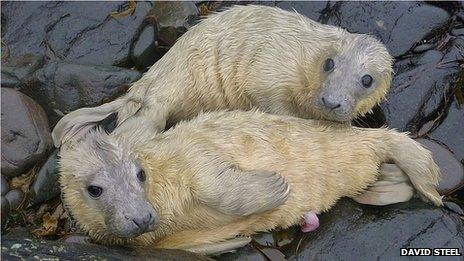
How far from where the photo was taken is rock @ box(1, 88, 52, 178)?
21.8ft

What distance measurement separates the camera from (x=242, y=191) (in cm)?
565

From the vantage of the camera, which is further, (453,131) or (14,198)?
(453,131)

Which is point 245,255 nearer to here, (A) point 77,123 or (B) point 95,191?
(B) point 95,191

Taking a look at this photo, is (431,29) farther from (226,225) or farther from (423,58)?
(226,225)

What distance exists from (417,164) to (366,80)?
0.75 meters

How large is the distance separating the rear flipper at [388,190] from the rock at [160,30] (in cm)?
237

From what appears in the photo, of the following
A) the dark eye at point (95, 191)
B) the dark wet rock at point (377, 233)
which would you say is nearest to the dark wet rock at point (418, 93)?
the dark wet rock at point (377, 233)

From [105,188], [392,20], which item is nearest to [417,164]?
[392,20]

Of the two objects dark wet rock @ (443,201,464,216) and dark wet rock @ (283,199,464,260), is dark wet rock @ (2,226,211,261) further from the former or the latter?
dark wet rock @ (443,201,464,216)

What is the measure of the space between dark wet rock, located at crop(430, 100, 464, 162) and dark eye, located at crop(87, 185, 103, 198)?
2895mm

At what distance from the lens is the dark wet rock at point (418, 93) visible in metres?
6.85

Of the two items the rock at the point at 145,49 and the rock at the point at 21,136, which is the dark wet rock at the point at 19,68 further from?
the rock at the point at 145,49

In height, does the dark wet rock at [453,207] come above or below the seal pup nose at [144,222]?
below

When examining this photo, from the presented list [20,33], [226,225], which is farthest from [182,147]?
[20,33]
